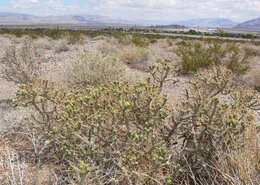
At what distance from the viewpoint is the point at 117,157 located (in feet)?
8.64

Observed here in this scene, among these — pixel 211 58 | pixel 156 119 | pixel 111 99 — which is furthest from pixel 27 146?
pixel 211 58

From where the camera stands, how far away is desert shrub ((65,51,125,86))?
21.5 ft

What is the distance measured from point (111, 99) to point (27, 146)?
5.49 feet

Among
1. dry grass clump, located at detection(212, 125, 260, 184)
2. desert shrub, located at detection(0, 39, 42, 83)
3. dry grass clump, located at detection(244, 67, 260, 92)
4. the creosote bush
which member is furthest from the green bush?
dry grass clump, located at detection(244, 67, 260, 92)

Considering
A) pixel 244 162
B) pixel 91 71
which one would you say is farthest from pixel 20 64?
pixel 244 162

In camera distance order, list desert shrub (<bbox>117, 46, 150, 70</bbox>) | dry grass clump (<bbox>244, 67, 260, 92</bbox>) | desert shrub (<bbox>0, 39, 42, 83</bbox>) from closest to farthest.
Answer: desert shrub (<bbox>0, 39, 42, 83</bbox>) < dry grass clump (<bbox>244, 67, 260, 92</bbox>) < desert shrub (<bbox>117, 46, 150, 70</bbox>)

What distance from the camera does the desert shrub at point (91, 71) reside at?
655cm

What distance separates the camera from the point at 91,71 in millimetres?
6656

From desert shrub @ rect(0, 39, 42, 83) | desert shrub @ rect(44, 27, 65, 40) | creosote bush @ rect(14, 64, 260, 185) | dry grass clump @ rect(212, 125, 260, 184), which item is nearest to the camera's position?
Result: dry grass clump @ rect(212, 125, 260, 184)

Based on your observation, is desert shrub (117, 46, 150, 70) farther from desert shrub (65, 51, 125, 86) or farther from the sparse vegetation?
the sparse vegetation

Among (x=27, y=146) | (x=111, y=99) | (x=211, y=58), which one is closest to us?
(x=111, y=99)

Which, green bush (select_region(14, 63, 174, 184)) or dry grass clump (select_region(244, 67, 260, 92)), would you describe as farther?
dry grass clump (select_region(244, 67, 260, 92))

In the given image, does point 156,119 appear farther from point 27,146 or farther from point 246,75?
point 246,75

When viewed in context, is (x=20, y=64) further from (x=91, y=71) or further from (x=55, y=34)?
(x=55, y=34)
